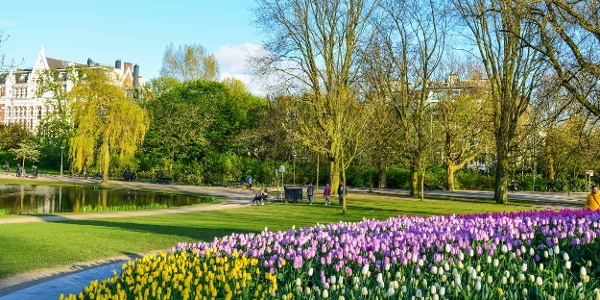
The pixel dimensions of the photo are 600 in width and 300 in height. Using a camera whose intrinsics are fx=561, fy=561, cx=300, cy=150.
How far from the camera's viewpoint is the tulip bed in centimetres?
531

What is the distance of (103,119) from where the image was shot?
4434 centimetres

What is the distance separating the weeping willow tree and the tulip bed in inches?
1458

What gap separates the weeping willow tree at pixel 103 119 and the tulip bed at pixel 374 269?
3702cm

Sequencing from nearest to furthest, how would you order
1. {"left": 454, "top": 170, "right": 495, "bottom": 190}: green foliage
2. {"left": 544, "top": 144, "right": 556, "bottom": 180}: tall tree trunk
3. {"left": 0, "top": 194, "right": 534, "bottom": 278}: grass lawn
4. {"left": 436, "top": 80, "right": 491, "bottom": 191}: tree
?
{"left": 0, "top": 194, "right": 534, "bottom": 278}: grass lawn, {"left": 436, "top": 80, "right": 491, "bottom": 191}: tree, {"left": 544, "top": 144, "right": 556, "bottom": 180}: tall tree trunk, {"left": 454, "top": 170, "right": 495, "bottom": 190}: green foliage

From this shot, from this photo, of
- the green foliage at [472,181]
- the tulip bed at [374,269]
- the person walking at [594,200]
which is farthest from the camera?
the green foliage at [472,181]

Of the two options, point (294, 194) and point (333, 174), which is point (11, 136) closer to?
point (333, 174)

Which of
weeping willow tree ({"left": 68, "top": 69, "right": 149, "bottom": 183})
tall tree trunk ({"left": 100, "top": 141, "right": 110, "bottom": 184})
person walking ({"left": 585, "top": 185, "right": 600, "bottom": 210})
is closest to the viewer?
person walking ({"left": 585, "top": 185, "right": 600, "bottom": 210})

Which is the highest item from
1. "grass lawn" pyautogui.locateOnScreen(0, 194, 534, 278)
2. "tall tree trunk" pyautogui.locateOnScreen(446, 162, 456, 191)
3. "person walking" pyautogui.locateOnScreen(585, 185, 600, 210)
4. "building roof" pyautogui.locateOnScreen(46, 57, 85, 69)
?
"building roof" pyautogui.locateOnScreen(46, 57, 85, 69)

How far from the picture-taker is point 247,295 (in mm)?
5504

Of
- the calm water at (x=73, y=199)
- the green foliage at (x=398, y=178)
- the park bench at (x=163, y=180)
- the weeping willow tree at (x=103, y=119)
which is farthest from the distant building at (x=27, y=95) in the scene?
the calm water at (x=73, y=199)

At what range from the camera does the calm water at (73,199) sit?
26.2 meters

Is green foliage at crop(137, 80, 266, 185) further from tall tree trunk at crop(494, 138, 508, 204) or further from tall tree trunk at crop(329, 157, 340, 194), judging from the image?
tall tree trunk at crop(494, 138, 508, 204)

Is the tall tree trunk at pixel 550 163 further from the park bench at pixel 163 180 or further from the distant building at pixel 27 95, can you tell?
the distant building at pixel 27 95

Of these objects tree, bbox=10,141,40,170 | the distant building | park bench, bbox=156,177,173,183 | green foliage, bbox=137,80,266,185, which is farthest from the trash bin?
the distant building
